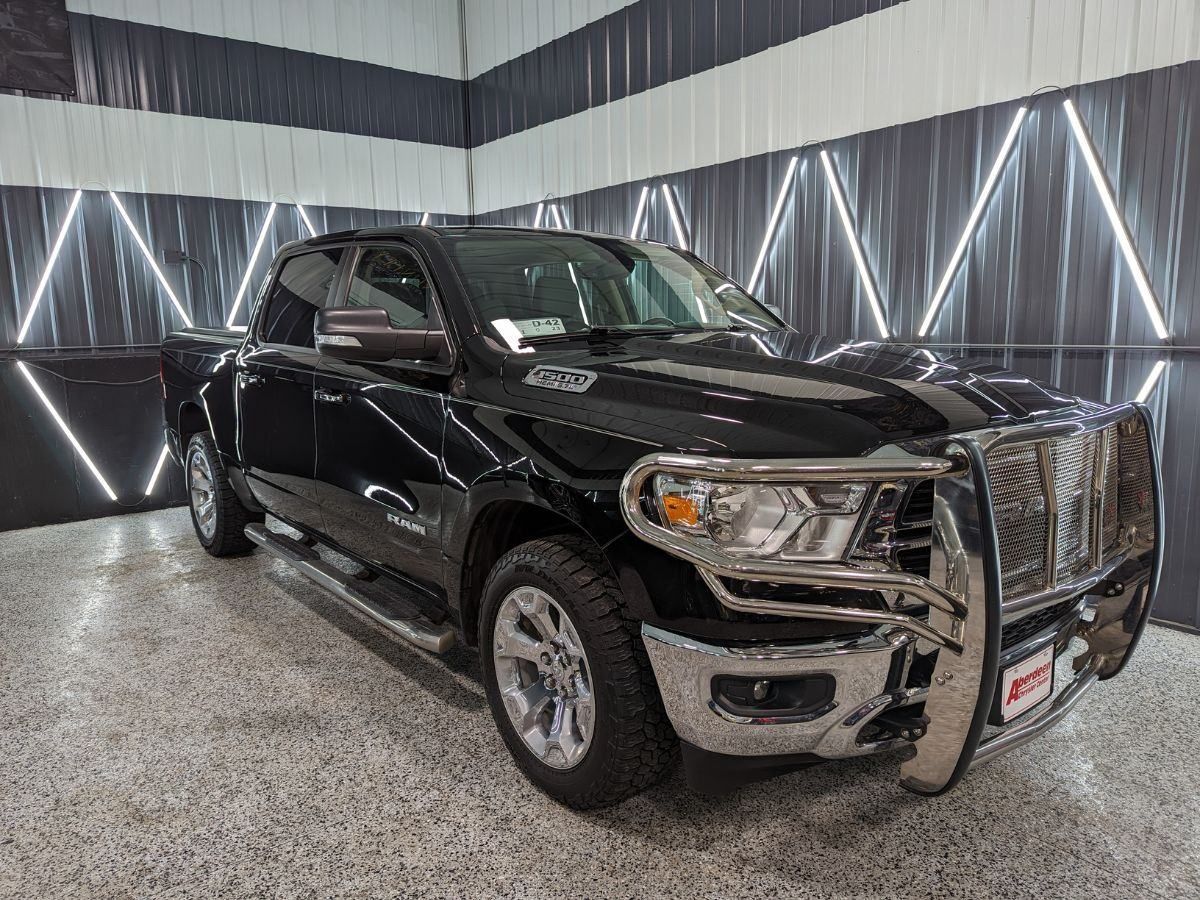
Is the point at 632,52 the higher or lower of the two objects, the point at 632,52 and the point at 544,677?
the higher

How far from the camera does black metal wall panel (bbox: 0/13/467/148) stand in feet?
20.1

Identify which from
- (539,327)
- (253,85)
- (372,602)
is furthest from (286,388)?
(253,85)

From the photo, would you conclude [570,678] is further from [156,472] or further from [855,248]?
[156,472]

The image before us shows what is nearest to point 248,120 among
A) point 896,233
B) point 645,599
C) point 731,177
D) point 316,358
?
point 731,177

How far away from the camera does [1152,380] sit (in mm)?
3621

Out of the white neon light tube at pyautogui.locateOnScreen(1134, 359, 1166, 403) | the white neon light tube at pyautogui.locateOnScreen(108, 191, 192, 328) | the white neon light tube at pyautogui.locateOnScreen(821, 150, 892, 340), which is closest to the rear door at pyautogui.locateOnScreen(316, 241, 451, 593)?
the white neon light tube at pyautogui.locateOnScreen(821, 150, 892, 340)

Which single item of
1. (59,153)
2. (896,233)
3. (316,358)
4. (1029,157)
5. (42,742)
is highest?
(59,153)

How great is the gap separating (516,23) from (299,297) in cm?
497

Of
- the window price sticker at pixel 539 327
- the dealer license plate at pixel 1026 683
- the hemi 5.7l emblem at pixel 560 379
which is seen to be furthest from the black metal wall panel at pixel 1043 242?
the dealer license plate at pixel 1026 683

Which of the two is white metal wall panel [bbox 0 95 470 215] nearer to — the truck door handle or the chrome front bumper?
the truck door handle

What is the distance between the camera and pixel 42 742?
8.96 ft

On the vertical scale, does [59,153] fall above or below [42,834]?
above

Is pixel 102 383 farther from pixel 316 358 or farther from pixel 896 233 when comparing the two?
pixel 896 233

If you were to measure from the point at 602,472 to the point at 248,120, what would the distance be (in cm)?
644
